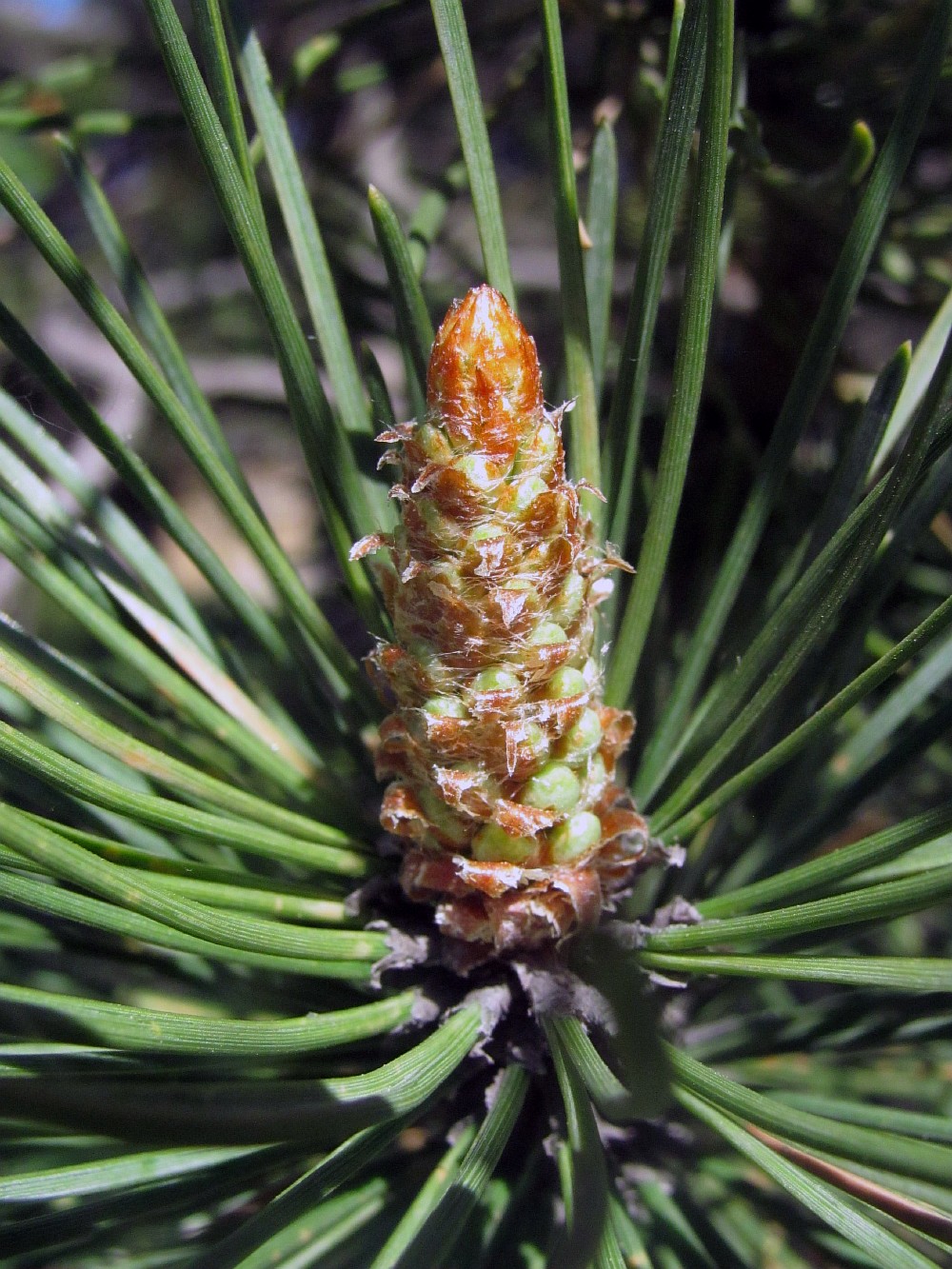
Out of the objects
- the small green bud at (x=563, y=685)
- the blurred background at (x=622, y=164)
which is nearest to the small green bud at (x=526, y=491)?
the small green bud at (x=563, y=685)

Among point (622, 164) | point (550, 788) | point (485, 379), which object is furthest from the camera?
point (622, 164)

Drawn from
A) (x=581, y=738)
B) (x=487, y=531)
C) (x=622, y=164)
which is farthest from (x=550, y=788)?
(x=622, y=164)

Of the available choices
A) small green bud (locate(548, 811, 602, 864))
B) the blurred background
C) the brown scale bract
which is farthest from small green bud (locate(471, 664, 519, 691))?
the blurred background

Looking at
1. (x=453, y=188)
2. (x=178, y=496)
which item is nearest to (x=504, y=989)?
(x=453, y=188)

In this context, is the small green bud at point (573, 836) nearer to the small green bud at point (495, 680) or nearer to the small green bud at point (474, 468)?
the small green bud at point (495, 680)

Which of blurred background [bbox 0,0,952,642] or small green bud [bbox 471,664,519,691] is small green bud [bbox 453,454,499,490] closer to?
small green bud [bbox 471,664,519,691]

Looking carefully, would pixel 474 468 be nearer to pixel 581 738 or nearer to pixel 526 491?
pixel 526 491
